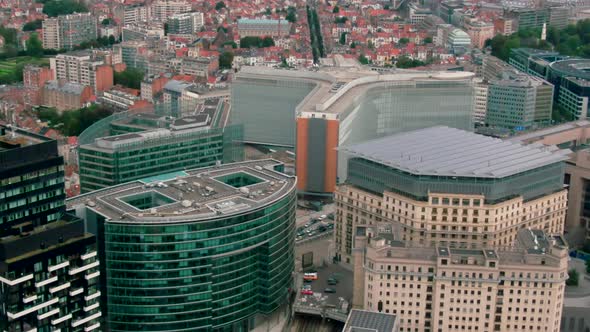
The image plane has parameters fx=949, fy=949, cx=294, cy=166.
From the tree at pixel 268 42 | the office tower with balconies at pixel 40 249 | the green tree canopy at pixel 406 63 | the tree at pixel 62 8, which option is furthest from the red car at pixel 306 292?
the tree at pixel 62 8

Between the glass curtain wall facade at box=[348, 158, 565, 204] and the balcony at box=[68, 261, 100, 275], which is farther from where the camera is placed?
the glass curtain wall facade at box=[348, 158, 565, 204]

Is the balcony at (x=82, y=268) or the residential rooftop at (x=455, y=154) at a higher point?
the residential rooftop at (x=455, y=154)

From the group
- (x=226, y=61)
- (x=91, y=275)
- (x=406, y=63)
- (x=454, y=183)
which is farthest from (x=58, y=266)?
(x=406, y=63)

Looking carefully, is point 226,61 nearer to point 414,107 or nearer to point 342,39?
point 342,39

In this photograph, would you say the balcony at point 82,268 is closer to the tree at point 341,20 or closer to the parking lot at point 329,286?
the parking lot at point 329,286

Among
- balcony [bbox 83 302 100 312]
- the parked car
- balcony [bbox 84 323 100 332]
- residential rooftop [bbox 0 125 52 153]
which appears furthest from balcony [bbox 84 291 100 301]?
the parked car

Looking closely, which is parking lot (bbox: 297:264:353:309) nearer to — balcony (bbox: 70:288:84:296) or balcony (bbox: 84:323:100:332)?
balcony (bbox: 84:323:100:332)

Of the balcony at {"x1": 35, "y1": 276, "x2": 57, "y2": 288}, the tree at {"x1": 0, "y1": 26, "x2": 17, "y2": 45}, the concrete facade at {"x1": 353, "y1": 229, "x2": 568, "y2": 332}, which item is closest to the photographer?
the balcony at {"x1": 35, "y1": 276, "x2": 57, "y2": 288}
